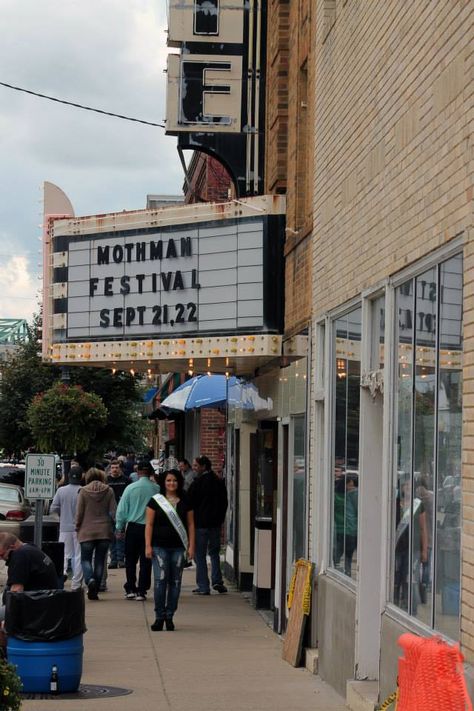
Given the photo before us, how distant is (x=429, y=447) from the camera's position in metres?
8.38

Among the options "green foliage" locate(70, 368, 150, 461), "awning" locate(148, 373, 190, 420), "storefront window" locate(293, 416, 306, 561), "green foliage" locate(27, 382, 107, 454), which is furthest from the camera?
"green foliage" locate(70, 368, 150, 461)

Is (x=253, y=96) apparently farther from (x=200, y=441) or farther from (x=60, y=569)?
(x=200, y=441)

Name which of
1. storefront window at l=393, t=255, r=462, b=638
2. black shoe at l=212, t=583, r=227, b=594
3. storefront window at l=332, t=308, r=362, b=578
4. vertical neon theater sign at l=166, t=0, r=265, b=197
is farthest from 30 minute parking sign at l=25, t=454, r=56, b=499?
storefront window at l=393, t=255, r=462, b=638

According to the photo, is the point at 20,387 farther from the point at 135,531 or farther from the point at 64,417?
the point at 135,531

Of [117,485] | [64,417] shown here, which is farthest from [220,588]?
[64,417]

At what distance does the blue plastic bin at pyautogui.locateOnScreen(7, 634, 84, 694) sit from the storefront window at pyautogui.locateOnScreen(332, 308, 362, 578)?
96.5 inches

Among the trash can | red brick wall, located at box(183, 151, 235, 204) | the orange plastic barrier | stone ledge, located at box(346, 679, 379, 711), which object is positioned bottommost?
stone ledge, located at box(346, 679, 379, 711)

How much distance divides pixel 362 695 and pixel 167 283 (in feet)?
22.7

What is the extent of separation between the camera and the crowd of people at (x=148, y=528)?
1488 centimetres

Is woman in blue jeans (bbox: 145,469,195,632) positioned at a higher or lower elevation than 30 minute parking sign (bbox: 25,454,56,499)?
lower

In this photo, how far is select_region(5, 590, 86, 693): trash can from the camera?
1048 centimetres

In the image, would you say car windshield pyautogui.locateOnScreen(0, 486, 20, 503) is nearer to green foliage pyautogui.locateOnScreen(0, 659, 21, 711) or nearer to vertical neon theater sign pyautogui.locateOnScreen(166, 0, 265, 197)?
vertical neon theater sign pyautogui.locateOnScreen(166, 0, 265, 197)

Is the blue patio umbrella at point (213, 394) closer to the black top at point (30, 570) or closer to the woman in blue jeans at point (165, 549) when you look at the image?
the woman in blue jeans at point (165, 549)

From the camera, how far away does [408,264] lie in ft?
28.9
